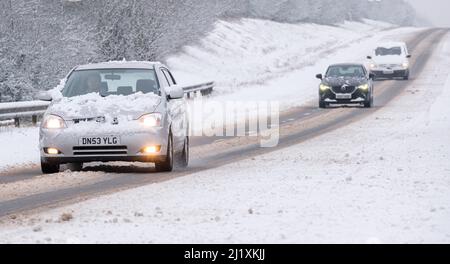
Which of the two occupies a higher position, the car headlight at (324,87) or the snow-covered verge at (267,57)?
the car headlight at (324,87)

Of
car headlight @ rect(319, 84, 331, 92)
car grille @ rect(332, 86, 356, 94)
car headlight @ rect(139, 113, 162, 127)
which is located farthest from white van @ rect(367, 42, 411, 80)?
car headlight @ rect(139, 113, 162, 127)

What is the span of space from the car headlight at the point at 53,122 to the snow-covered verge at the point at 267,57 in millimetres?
22583

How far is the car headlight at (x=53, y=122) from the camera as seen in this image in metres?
14.9

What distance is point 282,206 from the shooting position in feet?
34.3

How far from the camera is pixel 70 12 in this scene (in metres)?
44.6

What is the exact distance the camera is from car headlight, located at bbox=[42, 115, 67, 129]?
48.9 ft

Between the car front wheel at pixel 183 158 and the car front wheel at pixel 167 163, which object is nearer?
the car front wheel at pixel 167 163

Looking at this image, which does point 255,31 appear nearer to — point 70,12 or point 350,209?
point 70,12

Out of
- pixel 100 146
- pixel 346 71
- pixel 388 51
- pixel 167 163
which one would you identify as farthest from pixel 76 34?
pixel 100 146

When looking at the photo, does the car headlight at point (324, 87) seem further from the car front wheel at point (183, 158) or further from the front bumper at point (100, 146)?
the front bumper at point (100, 146)

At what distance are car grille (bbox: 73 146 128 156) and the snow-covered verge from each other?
22.6m

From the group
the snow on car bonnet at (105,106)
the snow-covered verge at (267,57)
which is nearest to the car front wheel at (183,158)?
the snow on car bonnet at (105,106)

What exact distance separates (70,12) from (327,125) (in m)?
20.5
